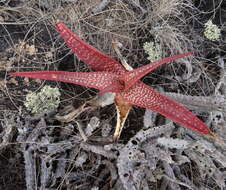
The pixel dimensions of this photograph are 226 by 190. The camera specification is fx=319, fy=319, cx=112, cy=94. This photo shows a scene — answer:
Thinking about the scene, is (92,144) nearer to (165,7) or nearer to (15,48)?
(15,48)

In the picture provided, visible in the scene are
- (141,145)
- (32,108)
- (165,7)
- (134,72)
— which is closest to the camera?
(134,72)

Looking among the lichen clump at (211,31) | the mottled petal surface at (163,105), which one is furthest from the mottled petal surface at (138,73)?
the lichen clump at (211,31)

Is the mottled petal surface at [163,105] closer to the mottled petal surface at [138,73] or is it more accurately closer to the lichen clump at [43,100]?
the mottled petal surface at [138,73]

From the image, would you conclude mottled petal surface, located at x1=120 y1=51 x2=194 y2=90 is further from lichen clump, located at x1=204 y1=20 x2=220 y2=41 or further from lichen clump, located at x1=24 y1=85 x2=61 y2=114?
lichen clump, located at x1=204 y1=20 x2=220 y2=41

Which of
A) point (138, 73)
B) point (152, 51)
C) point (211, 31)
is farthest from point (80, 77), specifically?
point (211, 31)

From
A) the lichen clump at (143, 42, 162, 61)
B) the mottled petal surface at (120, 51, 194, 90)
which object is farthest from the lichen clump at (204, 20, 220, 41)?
the mottled petal surface at (120, 51, 194, 90)

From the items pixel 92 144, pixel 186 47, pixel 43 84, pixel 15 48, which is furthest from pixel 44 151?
pixel 186 47

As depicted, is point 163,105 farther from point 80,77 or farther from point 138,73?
point 80,77
